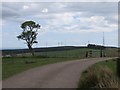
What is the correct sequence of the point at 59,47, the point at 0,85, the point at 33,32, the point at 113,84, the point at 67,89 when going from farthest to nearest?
the point at 59,47, the point at 33,32, the point at 0,85, the point at 67,89, the point at 113,84

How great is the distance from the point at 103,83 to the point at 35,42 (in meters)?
68.0

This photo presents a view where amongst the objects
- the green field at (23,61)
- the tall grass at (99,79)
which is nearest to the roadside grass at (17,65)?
the green field at (23,61)

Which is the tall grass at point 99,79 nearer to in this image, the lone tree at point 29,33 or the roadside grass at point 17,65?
the roadside grass at point 17,65

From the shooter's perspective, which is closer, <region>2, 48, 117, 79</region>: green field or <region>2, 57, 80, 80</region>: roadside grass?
<region>2, 57, 80, 80</region>: roadside grass

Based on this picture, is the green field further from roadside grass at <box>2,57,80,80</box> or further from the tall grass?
the tall grass

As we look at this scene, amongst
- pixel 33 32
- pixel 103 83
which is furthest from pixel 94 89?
pixel 33 32

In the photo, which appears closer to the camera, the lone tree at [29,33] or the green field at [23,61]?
the green field at [23,61]

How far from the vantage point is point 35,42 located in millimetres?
82188

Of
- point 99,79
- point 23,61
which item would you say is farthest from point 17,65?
point 99,79

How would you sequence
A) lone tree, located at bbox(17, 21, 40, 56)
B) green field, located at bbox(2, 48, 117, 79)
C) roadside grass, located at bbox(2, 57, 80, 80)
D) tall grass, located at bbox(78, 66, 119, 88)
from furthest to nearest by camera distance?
1. lone tree, located at bbox(17, 21, 40, 56)
2. green field, located at bbox(2, 48, 117, 79)
3. roadside grass, located at bbox(2, 57, 80, 80)
4. tall grass, located at bbox(78, 66, 119, 88)

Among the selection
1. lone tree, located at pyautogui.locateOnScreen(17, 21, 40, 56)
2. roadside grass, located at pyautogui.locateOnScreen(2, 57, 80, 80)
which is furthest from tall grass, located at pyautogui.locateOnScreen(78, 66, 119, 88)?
lone tree, located at pyautogui.locateOnScreen(17, 21, 40, 56)

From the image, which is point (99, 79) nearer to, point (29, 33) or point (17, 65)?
point (17, 65)

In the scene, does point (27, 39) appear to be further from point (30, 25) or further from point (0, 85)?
point (0, 85)

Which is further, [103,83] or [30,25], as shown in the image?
[30,25]
